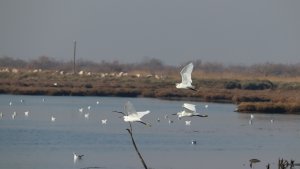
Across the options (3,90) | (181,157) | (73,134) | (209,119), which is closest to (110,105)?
(209,119)

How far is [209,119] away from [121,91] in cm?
1779

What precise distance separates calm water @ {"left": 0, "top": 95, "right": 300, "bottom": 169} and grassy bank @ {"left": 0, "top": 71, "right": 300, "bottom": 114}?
3690mm

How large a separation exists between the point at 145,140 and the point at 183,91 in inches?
1161

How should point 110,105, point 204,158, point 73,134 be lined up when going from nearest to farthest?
point 204,158 → point 73,134 → point 110,105

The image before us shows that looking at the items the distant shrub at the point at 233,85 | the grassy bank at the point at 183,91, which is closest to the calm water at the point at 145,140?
the grassy bank at the point at 183,91

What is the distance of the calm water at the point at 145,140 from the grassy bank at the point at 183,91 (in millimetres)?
3690

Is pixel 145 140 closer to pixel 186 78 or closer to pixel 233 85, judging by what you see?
pixel 186 78

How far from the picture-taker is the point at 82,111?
138ft

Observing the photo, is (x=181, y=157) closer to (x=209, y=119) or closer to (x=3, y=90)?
(x=209, y=119)

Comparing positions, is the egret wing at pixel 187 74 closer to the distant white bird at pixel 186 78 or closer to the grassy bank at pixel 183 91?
the distant white bird at pixel 186 78

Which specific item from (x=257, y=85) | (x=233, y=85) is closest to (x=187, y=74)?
(x=233, y=85)

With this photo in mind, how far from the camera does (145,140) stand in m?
30.2

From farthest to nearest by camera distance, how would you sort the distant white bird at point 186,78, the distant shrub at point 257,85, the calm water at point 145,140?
1. the distant shrub at point 257,85
2. the calm water at point 145,140
3. the distant white bird at point 186,78

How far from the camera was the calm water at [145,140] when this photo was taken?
2473 centimetres
